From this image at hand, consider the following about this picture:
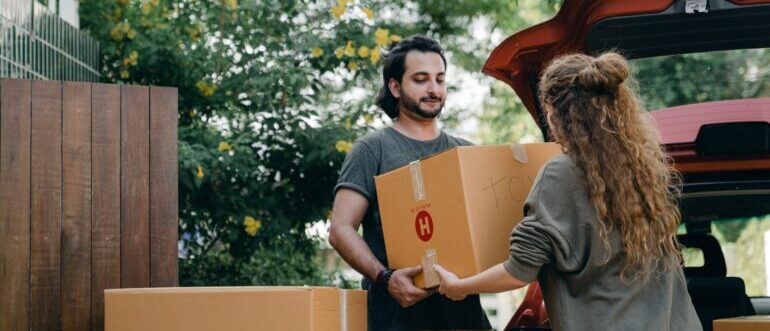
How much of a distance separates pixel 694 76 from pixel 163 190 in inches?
71.6

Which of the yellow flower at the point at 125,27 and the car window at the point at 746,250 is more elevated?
the yellow flower at the point at 125,27

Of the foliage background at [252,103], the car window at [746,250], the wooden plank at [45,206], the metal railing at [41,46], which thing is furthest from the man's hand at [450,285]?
the foliage background at [252,103]

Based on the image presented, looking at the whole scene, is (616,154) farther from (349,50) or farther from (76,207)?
(349,50)

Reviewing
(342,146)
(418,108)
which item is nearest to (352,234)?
(418,108)

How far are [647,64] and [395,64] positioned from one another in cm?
84

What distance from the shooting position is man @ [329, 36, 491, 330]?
3514mm

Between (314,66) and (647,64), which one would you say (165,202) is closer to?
(647,64)

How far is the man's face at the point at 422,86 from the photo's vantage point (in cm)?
370

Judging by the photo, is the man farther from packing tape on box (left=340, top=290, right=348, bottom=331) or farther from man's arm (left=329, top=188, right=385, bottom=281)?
packing tape on box (left=340, top=290, right=348, bottom=331)

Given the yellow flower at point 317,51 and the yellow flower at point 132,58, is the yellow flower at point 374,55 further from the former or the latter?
the yellow flower at point 132,58

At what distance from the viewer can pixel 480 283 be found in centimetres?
301

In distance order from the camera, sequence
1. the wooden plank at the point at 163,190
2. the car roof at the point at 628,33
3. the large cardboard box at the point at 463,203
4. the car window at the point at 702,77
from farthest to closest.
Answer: the wooden plank at the point at 163,190 → the car window at the point at 702,77 → the car roof at the point at 628,33 → the large cardboard box at the point at 463,203

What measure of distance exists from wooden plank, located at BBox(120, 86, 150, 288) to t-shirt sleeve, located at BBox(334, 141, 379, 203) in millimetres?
689

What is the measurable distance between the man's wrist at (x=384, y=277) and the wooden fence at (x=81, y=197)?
821 millimetres
